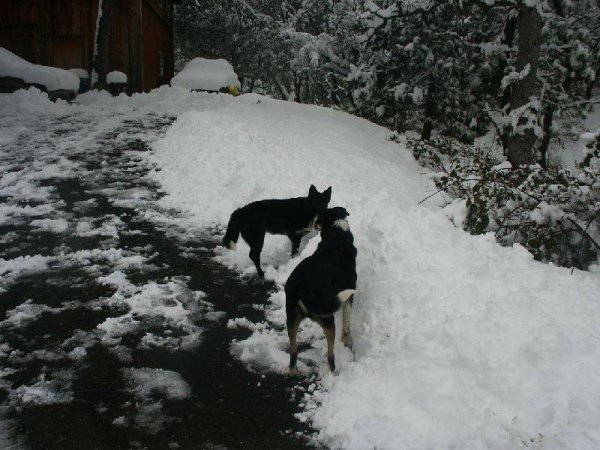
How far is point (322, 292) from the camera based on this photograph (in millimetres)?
3855

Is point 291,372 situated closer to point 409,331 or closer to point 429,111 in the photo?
point 409,331

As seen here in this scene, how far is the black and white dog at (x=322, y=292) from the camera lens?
12.6ft

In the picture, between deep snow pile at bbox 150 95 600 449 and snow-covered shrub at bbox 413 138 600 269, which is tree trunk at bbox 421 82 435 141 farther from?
deep snow pile at bbox 150 95 600 449

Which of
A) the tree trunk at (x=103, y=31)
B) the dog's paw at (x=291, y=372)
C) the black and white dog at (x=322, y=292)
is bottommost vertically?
the dog's paw at (x=291, y=372)

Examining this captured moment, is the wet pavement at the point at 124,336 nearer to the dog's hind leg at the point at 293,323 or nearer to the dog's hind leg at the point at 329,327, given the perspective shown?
the dog's hind leg at the point at 293,323

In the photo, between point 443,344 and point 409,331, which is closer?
point 443,344

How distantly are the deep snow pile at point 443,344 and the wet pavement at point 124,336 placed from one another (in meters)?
0.33

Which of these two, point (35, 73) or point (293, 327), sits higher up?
point (293, 327)

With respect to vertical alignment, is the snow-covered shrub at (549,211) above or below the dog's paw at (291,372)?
above

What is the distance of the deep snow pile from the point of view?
10.6 feet

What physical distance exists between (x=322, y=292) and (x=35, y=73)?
16.1 metres

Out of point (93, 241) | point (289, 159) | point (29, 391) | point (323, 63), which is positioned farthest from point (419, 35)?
point (29, 391)

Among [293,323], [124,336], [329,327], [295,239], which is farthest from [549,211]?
[124,336]

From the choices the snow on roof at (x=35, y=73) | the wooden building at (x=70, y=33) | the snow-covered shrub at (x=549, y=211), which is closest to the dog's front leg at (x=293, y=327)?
the snow-covered shrub at (x=549, y=211)
